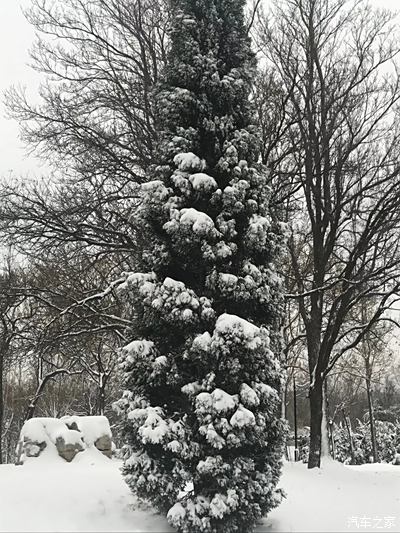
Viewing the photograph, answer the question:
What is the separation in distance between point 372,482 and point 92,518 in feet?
21.8

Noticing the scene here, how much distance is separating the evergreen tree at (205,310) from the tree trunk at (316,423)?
17.1 ft

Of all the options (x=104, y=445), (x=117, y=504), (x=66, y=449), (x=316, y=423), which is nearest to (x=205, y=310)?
(x=117, y=504)

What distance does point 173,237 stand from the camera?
6684 millimetres

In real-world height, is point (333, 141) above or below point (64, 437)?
above

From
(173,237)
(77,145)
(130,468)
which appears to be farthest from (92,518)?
(77,145)

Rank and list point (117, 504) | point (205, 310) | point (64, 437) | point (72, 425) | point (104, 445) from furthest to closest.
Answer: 1. point (72, 425)
2. point (104, 445)
3. point (64, 437)
4. point (117, 504)
5. point (205, 310)

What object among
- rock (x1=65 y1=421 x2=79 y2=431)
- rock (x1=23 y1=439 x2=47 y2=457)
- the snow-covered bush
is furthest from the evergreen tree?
the snow-covered bush

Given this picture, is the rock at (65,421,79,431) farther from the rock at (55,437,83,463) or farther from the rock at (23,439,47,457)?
the rock at (23,439,47,457)

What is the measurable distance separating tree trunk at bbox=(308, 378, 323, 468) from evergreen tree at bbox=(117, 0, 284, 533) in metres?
5.20

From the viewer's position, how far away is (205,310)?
20.7ft

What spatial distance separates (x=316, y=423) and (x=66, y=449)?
18.6ft

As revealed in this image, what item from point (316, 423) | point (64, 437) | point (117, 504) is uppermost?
point (316, 423)

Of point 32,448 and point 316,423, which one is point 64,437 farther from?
point 316,423

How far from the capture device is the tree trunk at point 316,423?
37.7ft
